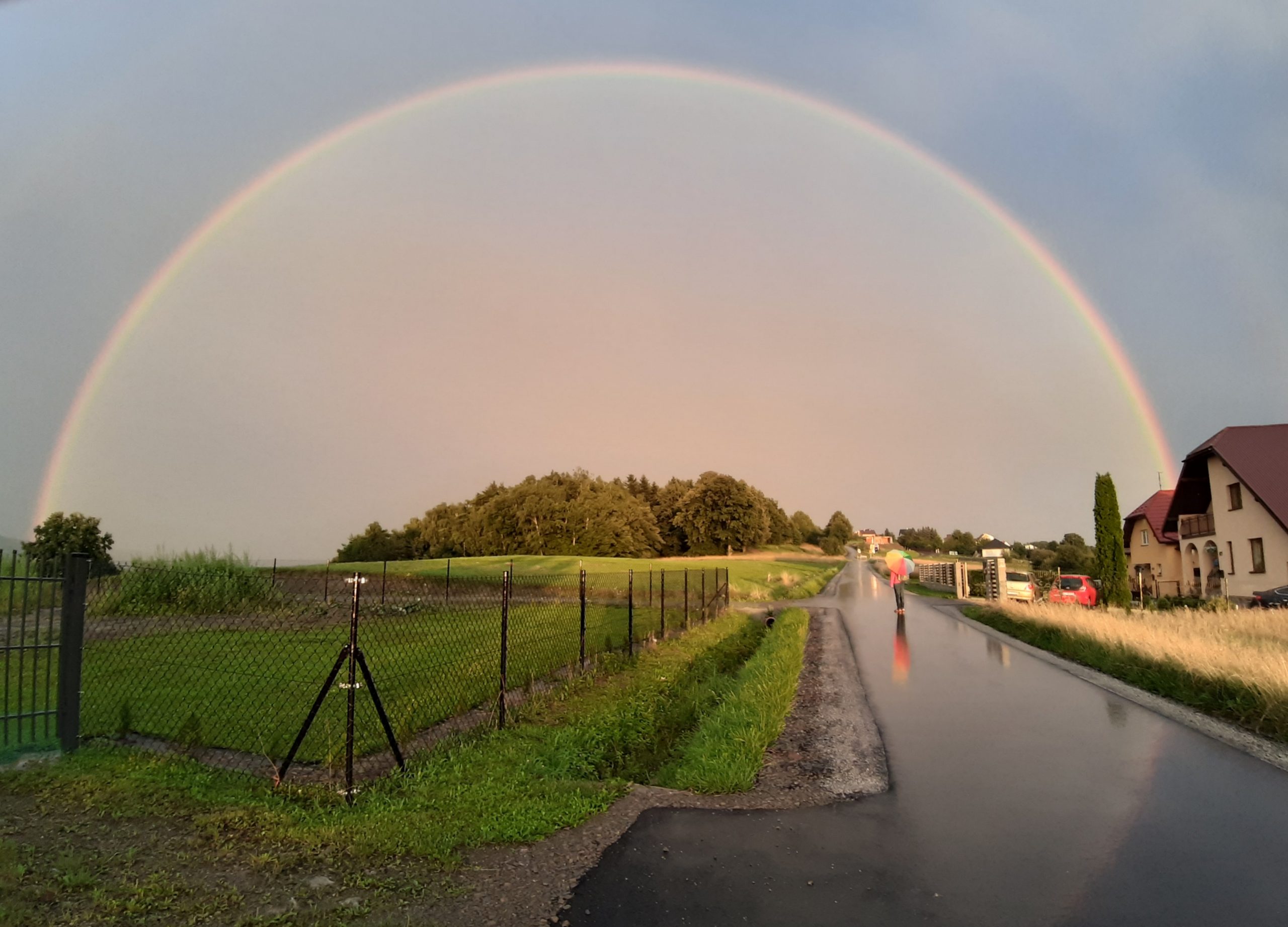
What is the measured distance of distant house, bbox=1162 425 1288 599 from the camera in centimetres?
3294

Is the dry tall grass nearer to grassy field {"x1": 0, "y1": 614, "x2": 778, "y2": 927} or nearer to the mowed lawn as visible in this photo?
grassy field {"x1": 0, "y1": 614, "x2": 778, "y2": 927}

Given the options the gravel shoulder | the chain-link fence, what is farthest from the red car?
the gravel shoulder

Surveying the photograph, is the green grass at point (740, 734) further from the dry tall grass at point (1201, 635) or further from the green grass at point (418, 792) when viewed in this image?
the dry tall grass at point (1201, 635)

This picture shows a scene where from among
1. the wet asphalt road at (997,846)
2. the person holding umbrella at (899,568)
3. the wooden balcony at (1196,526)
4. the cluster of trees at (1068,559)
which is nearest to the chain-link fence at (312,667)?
the wet asphalt road at (997,846)

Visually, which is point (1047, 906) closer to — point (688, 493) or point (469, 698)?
point (469, 698)

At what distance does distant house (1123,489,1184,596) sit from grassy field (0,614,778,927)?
47398 millimetres

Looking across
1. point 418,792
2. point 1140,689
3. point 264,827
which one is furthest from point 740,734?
point 1140,689

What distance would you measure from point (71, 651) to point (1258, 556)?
42263 millimetres

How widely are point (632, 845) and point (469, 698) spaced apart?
5350mm

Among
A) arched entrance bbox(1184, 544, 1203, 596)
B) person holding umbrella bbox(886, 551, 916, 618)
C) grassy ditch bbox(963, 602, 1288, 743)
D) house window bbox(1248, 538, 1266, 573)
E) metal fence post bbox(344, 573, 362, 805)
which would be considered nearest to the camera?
metal fence post bbox(344, 573, 362, 805)

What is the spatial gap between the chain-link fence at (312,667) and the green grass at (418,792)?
34cm

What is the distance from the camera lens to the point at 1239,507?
35.7m

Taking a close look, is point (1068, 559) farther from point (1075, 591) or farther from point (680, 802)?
point (680, 802)

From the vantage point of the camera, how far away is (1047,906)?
172 inches
